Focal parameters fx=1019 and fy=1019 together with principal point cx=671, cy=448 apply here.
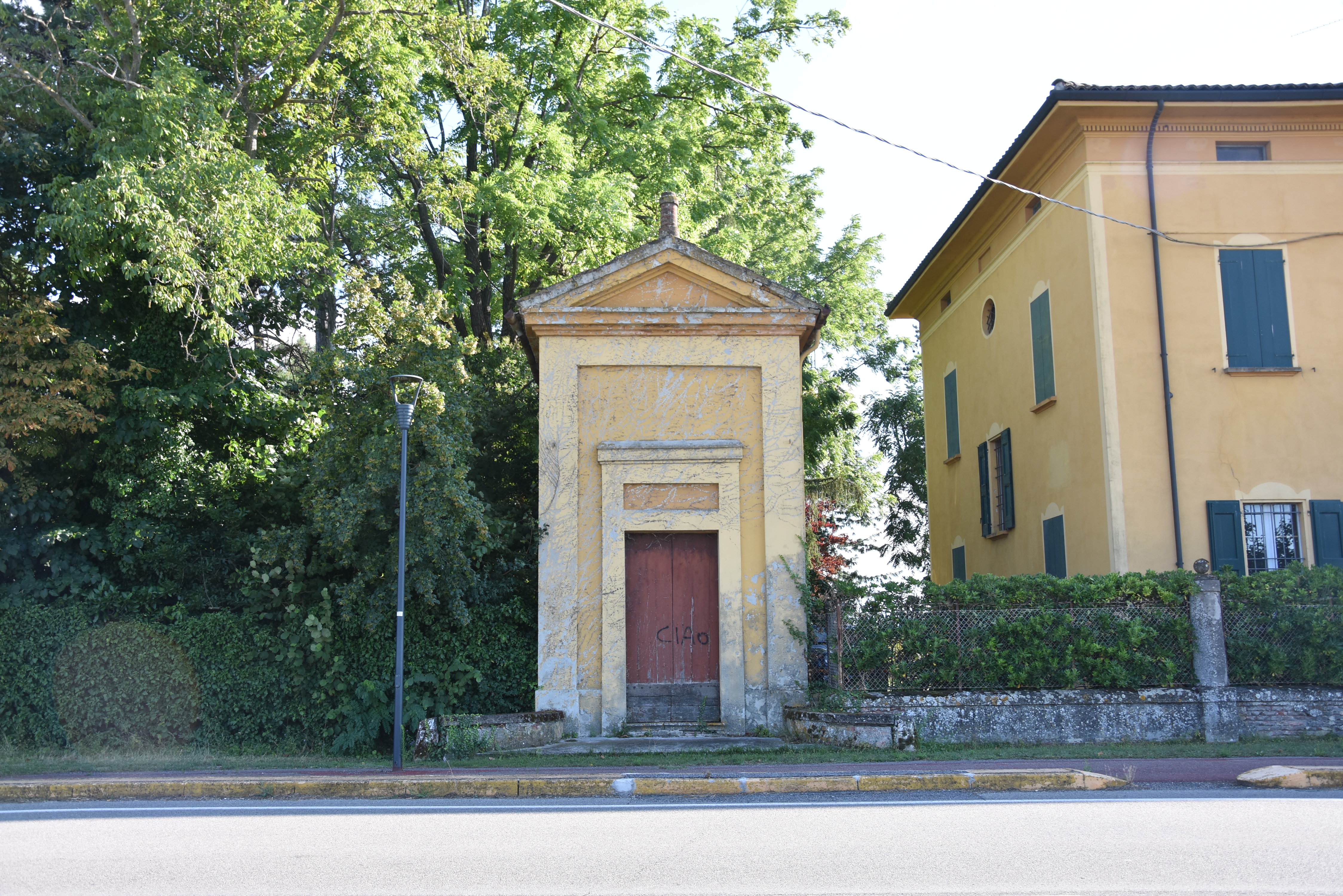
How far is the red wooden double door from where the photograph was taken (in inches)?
530

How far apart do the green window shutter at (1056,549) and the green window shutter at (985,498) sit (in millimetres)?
2518

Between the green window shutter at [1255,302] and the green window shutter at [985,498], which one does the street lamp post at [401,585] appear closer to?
the green window shutter at [985,498]

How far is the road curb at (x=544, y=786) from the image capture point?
9.27m

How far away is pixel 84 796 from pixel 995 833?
321 inches

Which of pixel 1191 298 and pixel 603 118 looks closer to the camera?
pixel 1191 298

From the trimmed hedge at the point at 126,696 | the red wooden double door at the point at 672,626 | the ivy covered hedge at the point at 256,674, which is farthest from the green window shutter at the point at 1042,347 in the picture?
the trimmed hedge at the point at 126,696

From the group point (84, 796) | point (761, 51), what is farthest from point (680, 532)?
point (761, 51)

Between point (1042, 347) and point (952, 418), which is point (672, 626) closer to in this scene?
point (1042, 347)

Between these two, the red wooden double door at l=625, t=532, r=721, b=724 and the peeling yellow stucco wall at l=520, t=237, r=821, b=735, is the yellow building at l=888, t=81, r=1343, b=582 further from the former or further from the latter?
the red wooden double door at l=625, t=532, r=721, b=724

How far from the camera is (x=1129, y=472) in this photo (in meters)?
14.2

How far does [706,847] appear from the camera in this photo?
6547 mm

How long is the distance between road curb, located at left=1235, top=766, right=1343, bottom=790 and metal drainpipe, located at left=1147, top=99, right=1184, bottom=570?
15.8ft

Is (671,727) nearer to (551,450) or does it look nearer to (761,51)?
(551,450)

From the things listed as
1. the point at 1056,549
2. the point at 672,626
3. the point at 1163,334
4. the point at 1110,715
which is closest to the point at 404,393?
the point at 672,626
